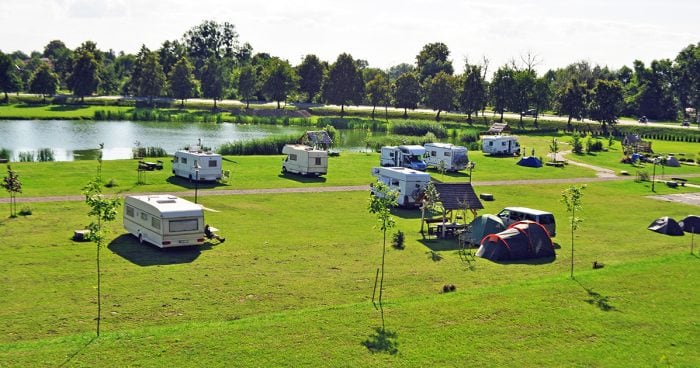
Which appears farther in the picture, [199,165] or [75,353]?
[199,165]

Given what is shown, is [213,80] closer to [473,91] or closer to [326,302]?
[473,91]

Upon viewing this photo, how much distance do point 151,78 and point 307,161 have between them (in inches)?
3446

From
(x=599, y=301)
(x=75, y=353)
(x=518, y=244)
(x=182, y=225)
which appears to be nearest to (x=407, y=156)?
(x=518, y=244)

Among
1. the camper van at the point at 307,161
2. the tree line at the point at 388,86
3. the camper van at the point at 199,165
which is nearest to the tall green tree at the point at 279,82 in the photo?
the tree line at the point at 388,86

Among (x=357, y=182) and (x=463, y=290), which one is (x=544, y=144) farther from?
(x=463, y=290)

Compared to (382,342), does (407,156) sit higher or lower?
higher

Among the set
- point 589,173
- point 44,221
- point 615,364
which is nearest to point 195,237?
point 44,221

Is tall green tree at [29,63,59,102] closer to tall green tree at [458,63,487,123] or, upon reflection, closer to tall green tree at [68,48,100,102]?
tall green tree at [68,48,100,102]

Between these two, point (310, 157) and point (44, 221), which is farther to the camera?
point (310, 157)

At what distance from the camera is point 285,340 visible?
20.6 m

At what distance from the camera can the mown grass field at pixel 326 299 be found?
20.0m

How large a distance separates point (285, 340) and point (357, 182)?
3285 cm

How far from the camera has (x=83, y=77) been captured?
427 feet

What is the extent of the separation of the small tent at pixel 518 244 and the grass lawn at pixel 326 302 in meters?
0.78
